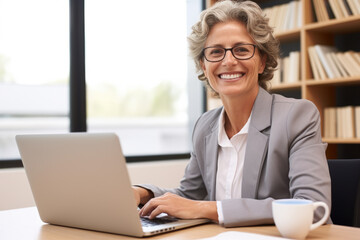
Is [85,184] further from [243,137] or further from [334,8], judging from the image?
[334,8]

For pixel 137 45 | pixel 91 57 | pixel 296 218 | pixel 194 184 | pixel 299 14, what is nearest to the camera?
pixel 296 218

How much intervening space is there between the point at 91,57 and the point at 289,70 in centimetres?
156

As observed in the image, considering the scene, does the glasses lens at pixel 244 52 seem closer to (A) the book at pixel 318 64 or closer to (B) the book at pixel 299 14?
(A) the book at pixel 318 64

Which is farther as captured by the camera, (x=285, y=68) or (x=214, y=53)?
(x=285, y=68)

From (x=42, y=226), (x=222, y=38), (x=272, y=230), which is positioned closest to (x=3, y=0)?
(x=222, y=38)

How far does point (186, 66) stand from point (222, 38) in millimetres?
2605

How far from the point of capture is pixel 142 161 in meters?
3.68

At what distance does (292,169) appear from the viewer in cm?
132

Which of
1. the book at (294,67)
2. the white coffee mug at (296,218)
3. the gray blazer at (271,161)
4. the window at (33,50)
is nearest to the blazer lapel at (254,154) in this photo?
the gray blazer at (271,161)

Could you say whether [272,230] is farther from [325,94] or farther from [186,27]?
[186,27]

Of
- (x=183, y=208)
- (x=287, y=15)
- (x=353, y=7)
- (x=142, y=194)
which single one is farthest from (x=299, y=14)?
(x=183, y=208)

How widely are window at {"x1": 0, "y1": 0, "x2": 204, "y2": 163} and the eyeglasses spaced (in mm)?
1822

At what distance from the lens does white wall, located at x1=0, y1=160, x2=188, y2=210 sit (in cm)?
275

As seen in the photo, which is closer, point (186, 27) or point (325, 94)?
point (325, 94)
